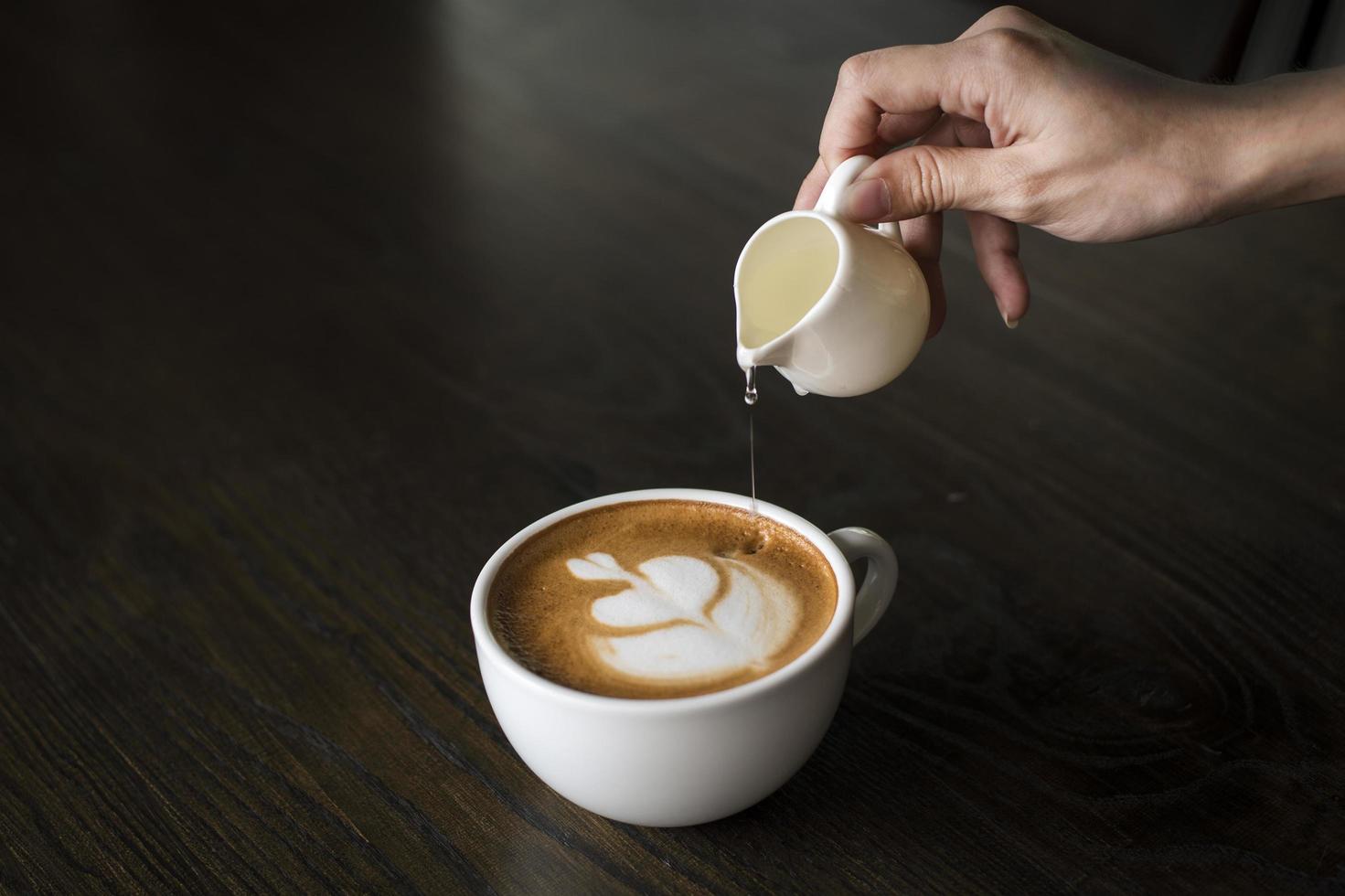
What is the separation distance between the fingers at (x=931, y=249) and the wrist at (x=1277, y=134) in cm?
36

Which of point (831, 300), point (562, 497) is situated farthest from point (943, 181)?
point (562, 497)

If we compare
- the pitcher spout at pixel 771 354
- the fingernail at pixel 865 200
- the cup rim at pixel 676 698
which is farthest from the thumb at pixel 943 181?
the cup rim at pixel 676 698

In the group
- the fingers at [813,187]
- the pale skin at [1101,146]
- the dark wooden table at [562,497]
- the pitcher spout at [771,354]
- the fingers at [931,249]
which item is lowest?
the dark wooden table at [562,497]

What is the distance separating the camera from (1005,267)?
4.48 feet

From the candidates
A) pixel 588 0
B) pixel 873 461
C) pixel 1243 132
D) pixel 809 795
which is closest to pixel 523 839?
pixel 809 795

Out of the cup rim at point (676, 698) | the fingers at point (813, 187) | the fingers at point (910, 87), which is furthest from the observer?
the fingers at point (813, 187)

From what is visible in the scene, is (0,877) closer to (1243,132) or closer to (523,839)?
(523,839)

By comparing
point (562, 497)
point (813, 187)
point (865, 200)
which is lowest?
point (562, 497)

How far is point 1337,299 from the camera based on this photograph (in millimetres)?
1689

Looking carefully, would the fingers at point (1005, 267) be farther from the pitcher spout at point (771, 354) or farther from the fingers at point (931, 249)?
the pitcher spout at point (771, 354)

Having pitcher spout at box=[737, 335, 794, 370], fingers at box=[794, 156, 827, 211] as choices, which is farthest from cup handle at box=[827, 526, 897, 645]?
fingers at box=[794, 156, 827, 211]

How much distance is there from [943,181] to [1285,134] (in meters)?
0.27

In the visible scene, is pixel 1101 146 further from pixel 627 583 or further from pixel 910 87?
pixel 627 583

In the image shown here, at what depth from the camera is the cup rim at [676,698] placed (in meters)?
0.82
